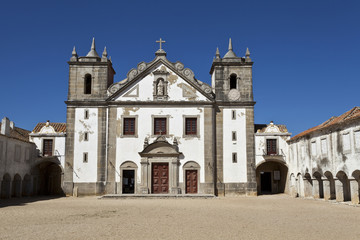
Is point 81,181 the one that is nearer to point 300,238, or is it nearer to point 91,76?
point 91,76

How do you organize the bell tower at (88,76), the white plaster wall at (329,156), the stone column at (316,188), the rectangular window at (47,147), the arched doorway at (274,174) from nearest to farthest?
1. the white plaster wall at (329,156)
2. the stone column at (316,188)
3. the bell tower at (88,76)
4. the rectangular window at (47,147)
5. the arched doorway at (274,174)

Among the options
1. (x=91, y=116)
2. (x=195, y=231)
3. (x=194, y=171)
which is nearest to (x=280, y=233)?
(x=195, y=231)

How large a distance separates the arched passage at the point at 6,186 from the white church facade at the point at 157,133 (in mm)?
3959

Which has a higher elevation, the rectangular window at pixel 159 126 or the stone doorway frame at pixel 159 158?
the rectangular window at pixel 159 126

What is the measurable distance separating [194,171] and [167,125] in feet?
13.3

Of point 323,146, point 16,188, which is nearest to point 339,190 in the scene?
point 323,146

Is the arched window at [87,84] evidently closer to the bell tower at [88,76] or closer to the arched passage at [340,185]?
the bell tower at [88,76]

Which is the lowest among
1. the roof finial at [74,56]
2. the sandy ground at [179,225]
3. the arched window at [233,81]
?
the sandy ground at [179,225]

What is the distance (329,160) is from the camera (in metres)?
22.0

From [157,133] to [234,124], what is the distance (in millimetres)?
6085

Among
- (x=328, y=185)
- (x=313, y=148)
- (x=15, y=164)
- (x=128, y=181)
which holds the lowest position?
(x=328, y=185)

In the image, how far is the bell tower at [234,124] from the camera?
26984mm

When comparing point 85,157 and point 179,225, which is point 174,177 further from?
point 179,225

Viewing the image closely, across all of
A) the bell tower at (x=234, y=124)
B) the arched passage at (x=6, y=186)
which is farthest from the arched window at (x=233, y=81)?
the arched passage at (x=6, y=186)
